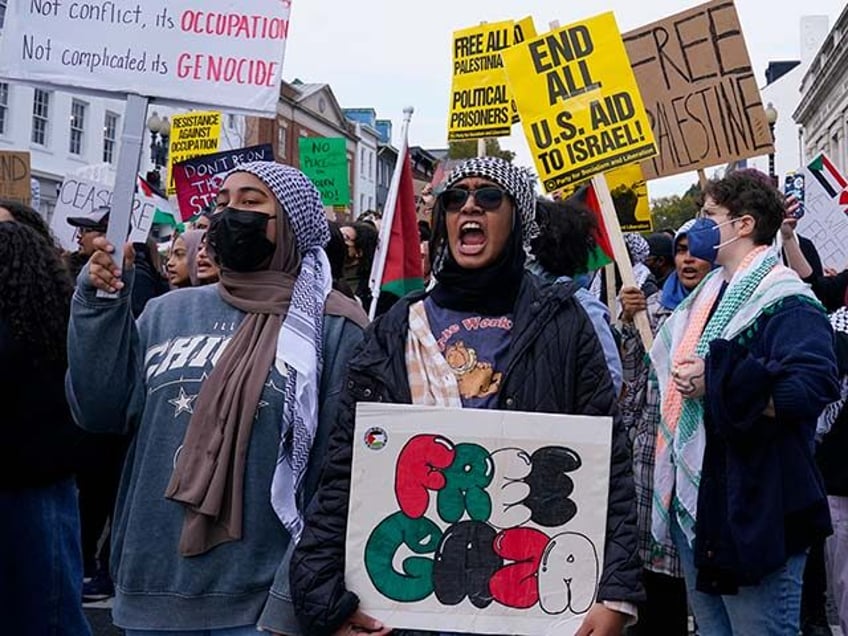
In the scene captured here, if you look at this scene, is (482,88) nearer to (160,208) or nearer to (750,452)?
(160,208)

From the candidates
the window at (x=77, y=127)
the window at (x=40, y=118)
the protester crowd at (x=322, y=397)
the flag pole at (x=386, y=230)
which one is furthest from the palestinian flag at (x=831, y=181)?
the window at (x=77, y=127)

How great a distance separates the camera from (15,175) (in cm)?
804

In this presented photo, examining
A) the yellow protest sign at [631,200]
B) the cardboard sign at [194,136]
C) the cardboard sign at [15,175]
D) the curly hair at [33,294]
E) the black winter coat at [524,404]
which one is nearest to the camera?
the black winter coat at [524,404]

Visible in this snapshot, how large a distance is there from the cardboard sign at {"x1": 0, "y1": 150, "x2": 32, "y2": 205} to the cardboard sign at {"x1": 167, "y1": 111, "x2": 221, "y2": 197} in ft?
9.30

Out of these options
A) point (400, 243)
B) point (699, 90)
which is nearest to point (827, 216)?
point (699, 90)

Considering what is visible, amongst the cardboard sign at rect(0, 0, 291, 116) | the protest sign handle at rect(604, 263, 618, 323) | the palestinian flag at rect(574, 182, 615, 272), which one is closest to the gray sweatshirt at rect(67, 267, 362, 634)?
the cardboard sign at rect(0, 0, 291, 116)

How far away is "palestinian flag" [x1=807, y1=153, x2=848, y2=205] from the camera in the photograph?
7586 mm

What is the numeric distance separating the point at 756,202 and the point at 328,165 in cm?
797

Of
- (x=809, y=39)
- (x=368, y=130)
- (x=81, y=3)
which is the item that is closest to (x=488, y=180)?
(x=81, y=3)

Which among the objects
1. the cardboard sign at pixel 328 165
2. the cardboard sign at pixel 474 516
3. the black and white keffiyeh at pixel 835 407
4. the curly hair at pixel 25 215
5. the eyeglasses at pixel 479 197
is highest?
the cardboard sign at pixel 328 165

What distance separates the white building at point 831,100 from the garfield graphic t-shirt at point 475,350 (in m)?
39.1

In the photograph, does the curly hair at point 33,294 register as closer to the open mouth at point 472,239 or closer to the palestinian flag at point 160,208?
the open mouth at point 472,239

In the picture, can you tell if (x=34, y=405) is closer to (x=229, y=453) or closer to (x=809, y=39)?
(x=229, y=453)

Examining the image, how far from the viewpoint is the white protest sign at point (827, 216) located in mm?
7543
